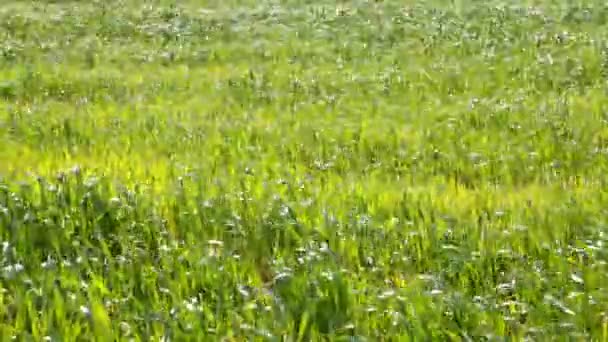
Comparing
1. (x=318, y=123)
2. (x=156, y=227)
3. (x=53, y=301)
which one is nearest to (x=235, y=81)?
(x=318, y=123)

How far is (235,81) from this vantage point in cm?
1481

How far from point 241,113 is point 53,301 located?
7.25 metres

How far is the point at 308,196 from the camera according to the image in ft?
23.6

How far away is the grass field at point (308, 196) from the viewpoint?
480 cm

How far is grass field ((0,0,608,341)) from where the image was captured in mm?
4801

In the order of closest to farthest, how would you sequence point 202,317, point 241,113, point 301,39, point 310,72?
1. point 202,317
2. point 241,113
3. point 310,72
4. point 301,39

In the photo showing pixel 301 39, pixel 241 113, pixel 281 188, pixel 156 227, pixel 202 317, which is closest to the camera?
pixel 202 317

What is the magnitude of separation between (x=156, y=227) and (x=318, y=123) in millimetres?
4977

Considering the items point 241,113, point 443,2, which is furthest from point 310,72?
point 443,2

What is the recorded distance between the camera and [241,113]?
1192cm

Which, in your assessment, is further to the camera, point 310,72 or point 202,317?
point 310,72

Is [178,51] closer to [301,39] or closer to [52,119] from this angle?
[301,39]

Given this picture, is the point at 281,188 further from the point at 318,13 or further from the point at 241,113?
the point at 318,13

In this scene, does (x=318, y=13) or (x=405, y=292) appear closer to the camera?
(x=405, y=292)
